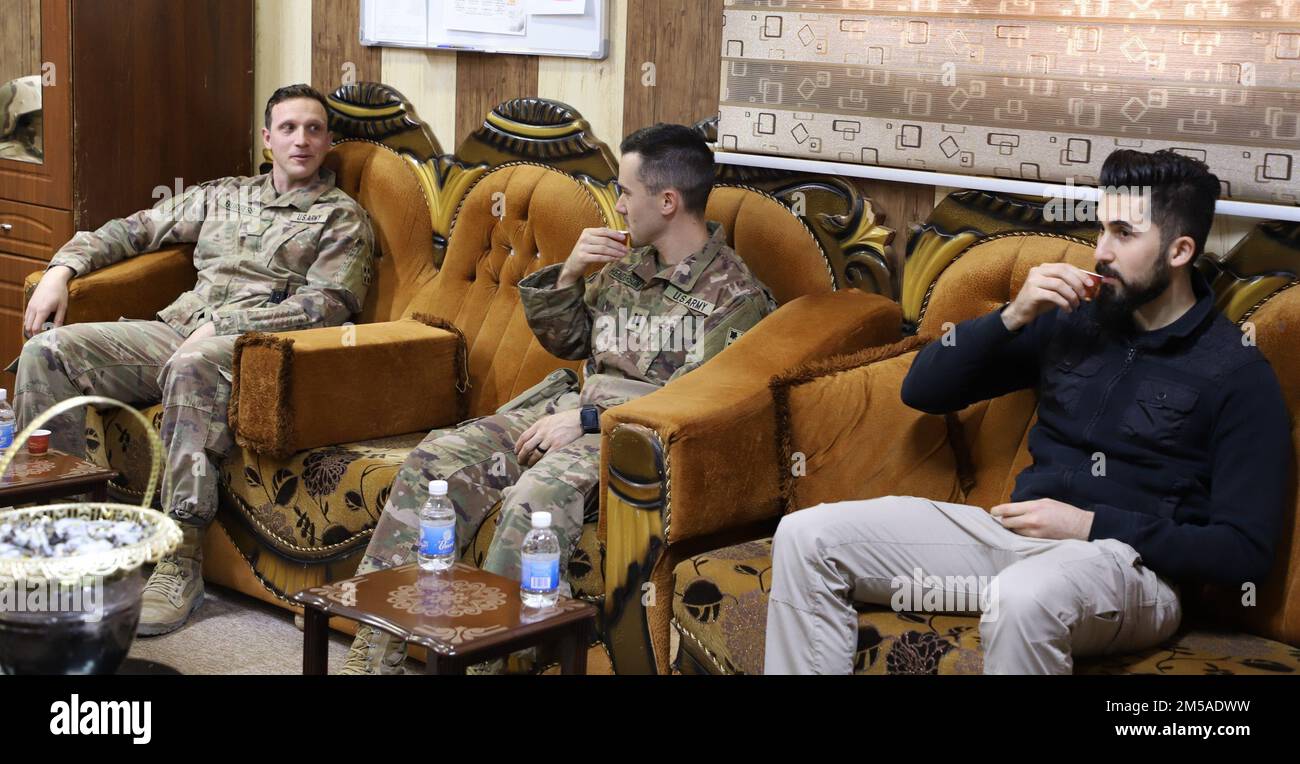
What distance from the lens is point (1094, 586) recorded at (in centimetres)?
210

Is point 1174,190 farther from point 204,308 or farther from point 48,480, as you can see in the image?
point 204,308

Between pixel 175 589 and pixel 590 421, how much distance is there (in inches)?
43.6

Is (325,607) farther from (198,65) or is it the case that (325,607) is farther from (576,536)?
(198,65)

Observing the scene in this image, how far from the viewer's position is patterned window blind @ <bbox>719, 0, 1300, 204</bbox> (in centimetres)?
254

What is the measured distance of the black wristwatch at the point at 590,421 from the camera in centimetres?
292

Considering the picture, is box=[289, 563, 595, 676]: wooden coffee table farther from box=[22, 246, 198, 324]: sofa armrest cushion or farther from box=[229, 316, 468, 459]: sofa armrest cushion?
box=[22, 246, 198, 324]: sofa armrest cushion

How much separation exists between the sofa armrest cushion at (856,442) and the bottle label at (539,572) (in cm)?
63

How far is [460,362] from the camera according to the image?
11.6ft

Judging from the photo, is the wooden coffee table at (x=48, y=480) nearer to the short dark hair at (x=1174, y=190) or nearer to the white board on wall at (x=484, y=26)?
the white board on wall at (x=484, y=26)

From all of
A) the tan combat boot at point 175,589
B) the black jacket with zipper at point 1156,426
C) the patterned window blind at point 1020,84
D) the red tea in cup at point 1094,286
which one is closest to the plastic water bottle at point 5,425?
the tan combat boot at point 175,589

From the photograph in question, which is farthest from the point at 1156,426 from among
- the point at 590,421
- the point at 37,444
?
the point at 37,444

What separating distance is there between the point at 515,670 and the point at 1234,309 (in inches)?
57.5

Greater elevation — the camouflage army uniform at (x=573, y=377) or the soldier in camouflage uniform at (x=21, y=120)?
the soldier in camouflage uniform at (x=21, y=120)

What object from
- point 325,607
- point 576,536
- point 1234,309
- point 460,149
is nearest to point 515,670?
point 576,536
